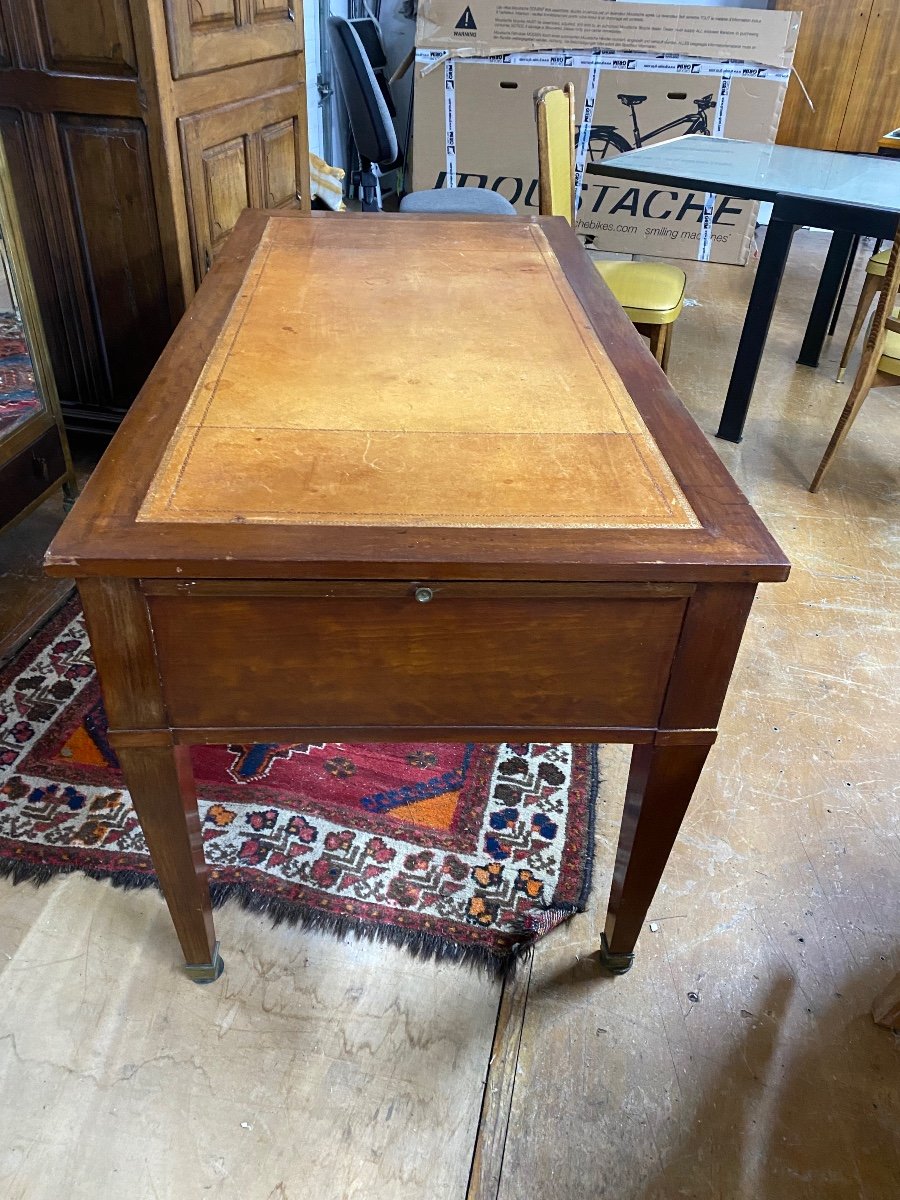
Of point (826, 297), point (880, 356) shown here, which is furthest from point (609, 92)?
point (880, 356)

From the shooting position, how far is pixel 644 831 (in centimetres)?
112

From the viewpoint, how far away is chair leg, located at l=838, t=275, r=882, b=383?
3.01 metres

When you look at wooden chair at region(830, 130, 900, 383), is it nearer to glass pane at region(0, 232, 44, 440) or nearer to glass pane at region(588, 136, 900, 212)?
glass pane at region(588, 136, 900, 212)

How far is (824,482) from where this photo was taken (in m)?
2.69

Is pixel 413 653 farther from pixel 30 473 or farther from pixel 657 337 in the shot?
pixel 657 337

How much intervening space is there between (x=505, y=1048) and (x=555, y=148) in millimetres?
2330

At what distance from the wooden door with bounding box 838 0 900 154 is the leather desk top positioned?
455cm

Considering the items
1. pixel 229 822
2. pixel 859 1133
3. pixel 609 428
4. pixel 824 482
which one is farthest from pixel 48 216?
pixel 859 1133

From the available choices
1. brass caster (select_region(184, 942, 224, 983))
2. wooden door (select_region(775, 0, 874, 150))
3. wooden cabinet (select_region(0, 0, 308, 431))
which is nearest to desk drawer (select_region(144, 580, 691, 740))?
brass caster (select_region(184, 942, 224, 983))

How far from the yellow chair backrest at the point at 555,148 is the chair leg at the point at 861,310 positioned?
1.13 metres

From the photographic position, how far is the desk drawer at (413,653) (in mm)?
862

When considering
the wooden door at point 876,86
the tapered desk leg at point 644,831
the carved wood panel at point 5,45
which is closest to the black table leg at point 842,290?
the wooden door at point 876,86

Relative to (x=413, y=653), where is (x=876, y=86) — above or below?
above

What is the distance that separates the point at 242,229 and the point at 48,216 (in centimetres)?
87
